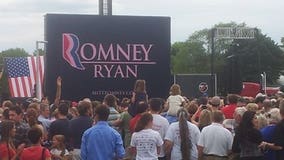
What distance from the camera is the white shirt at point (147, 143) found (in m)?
10.0

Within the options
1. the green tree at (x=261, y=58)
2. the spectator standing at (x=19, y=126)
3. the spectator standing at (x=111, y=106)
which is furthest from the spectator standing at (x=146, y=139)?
the green tree at (x=261, y=58)

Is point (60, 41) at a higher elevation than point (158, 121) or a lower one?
higher

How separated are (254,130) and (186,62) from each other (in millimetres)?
105042

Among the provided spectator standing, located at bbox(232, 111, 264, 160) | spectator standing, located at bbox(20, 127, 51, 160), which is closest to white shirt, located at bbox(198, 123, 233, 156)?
spectator standing, located at bbox(232, 111, 264, 160)

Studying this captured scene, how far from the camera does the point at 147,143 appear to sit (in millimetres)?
10031

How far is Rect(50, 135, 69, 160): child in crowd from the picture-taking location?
34.3ft

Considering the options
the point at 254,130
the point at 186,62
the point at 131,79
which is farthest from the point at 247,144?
the point at 186,62

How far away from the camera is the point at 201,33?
121938mm

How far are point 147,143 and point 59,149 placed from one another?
59.9 inches

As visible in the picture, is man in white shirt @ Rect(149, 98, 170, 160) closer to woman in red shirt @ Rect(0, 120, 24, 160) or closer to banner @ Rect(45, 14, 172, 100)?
woman in red shirt @ Rect(0, 120, 24, 160)

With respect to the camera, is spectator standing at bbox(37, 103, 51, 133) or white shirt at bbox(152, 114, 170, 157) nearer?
white shirt at bbox(152, 114, 170, 157)

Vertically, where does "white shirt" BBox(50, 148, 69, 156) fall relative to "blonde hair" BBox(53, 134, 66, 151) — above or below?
below

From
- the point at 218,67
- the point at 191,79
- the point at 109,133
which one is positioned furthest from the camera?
the point at 218,67

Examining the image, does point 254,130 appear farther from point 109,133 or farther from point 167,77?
point 167,77
